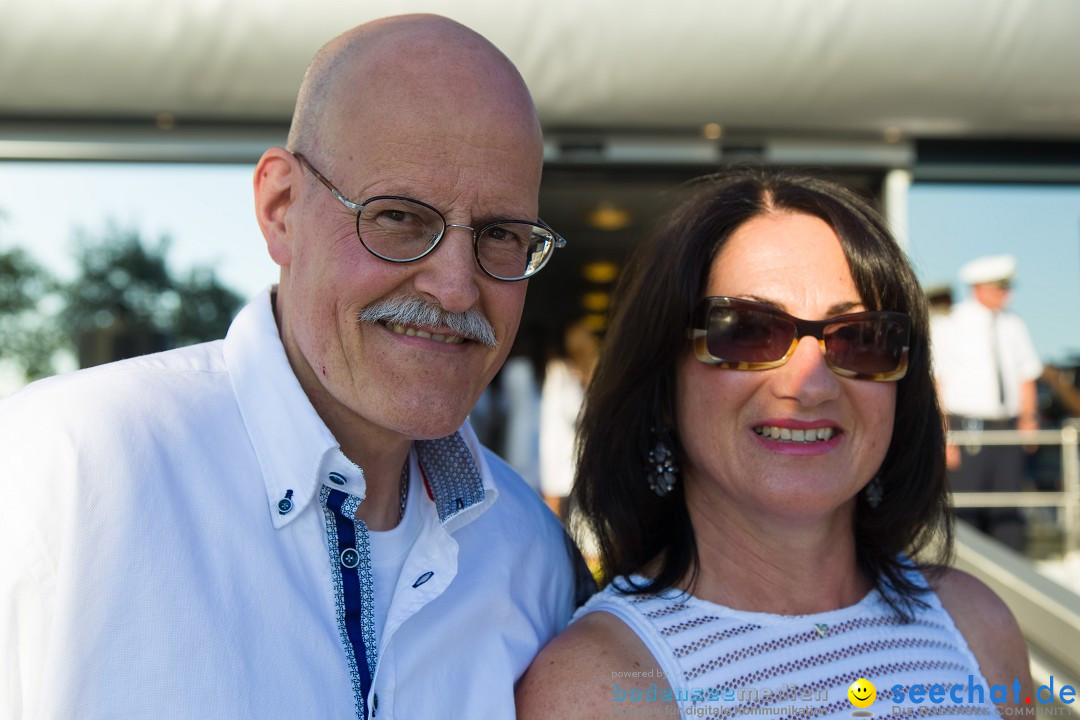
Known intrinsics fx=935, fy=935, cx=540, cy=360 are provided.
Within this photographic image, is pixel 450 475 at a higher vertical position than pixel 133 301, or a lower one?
lower

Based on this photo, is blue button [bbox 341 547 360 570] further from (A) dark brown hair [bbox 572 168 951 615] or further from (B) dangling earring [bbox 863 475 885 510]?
(B) dangling earring [bbox 863 475 885 510]

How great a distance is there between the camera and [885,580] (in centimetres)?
209

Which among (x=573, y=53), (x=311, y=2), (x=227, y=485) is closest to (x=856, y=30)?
(x=573, y=53)

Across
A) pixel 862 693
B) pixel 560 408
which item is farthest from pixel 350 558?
pixel 560 408

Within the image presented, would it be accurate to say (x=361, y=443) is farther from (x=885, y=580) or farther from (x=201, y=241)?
(x=201, y=241)

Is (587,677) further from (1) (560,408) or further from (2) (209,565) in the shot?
(1) (560,408)

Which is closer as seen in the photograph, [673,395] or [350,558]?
[350,558]

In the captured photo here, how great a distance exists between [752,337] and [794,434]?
214 mm

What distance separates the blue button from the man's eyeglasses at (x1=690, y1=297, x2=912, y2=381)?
80 cm

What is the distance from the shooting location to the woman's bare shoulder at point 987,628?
2.00 m

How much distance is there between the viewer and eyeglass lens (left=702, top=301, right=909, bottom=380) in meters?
1.87

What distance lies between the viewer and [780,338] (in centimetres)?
187

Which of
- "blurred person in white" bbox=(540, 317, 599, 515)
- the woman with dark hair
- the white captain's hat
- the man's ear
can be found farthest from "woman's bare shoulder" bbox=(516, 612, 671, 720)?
the white captain's hat

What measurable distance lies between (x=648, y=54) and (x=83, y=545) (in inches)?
162
